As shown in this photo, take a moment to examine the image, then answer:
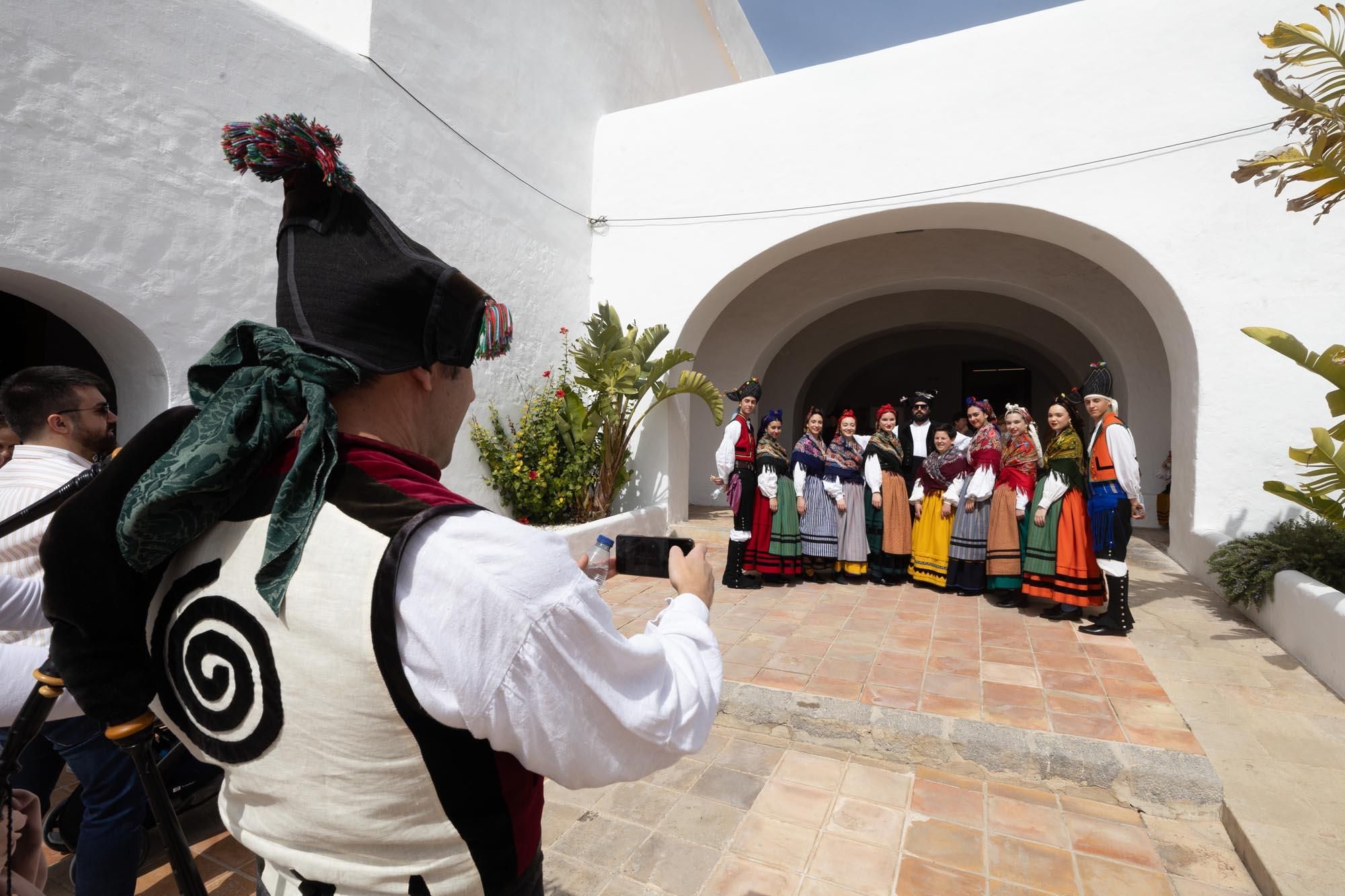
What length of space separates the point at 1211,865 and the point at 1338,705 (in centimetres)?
174

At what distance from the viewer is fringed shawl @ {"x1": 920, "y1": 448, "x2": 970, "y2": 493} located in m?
5.77

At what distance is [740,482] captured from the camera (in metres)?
5.91

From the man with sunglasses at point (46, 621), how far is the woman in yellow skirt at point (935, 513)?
5512 millimetres

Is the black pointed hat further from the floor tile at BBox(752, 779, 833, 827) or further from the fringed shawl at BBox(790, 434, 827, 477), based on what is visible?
the floor tile at BBox(752, 779, 833, 827)

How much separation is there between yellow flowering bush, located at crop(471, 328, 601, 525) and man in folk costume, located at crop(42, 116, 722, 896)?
5501 mm

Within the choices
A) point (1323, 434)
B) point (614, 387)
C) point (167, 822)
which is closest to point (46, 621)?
point (167, 822)

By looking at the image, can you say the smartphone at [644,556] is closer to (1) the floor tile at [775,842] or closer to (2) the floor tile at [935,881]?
(1) the floor tile at [775,842]

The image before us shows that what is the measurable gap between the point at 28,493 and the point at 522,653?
2.11m

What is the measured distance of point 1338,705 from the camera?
3.32m

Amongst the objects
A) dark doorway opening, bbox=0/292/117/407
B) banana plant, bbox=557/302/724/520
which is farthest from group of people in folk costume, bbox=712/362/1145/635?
dark doorway opening, bbox=0/292/117/407

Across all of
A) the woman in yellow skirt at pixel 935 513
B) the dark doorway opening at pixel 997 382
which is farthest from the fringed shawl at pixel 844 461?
the dark doorway opening at pixel 997 382

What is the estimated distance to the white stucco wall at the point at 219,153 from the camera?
134 inches

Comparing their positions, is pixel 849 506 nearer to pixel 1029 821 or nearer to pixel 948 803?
pixel 948 803

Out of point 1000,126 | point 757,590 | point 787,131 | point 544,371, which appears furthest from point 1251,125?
point 544,371
